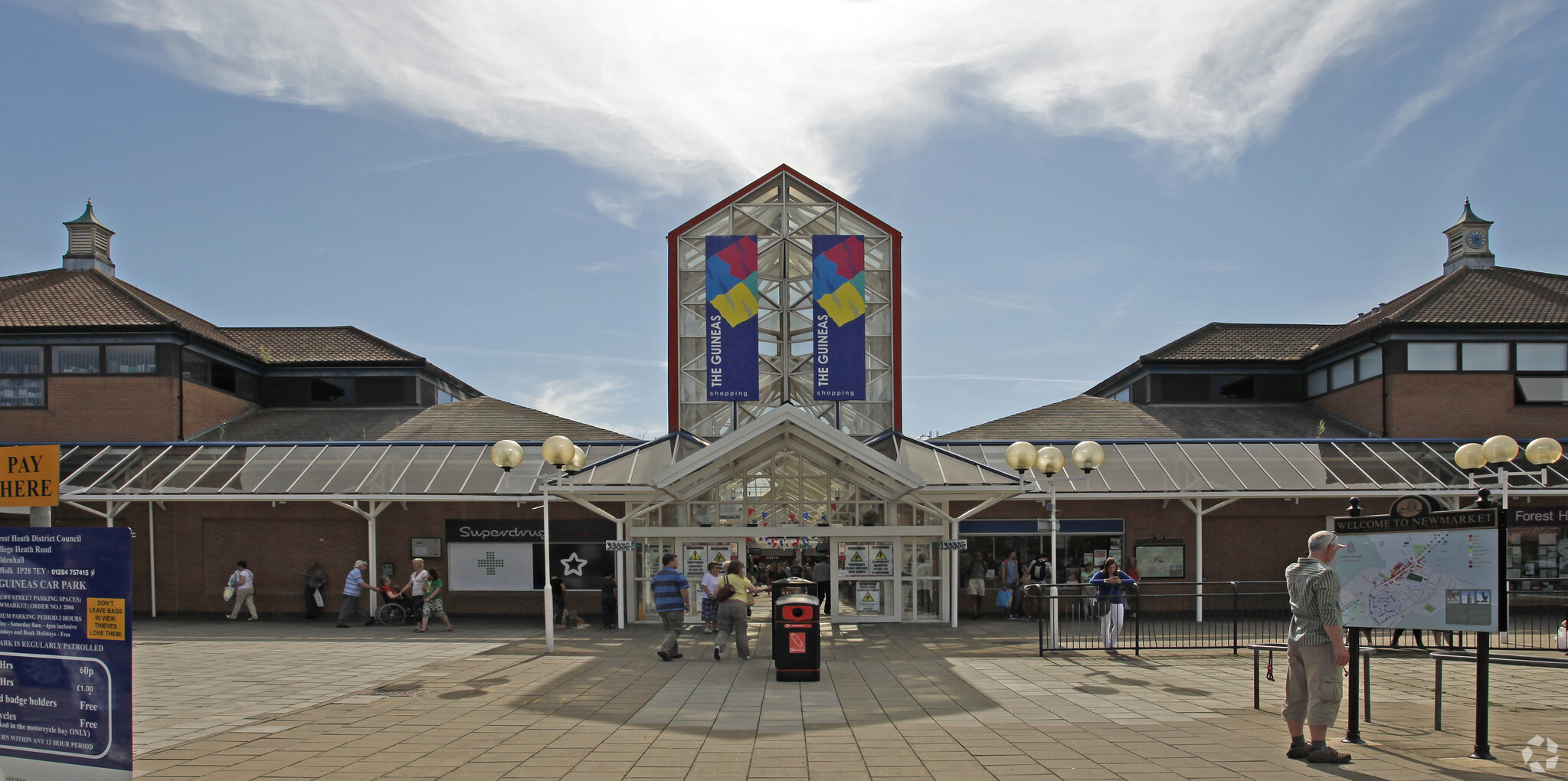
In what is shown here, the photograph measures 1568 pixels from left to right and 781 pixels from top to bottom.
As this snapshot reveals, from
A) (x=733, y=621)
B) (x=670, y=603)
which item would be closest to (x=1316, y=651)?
(x=733, y=621)

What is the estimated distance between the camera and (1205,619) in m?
19.5

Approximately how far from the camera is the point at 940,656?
14.1 meters

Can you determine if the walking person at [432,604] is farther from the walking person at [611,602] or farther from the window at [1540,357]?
the window at [1540,357]

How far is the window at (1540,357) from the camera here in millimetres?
23922

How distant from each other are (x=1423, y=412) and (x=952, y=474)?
14.0 meters

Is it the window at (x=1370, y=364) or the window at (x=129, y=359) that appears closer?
the window at (x=129, y=359)

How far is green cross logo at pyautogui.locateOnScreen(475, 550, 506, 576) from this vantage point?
20.6 metres

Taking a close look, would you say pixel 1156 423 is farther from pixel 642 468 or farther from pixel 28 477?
pixel 28 477

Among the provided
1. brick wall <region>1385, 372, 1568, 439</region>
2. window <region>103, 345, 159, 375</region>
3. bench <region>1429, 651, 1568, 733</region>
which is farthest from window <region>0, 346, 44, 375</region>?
brick wall <region>1385, 372, 1568, 439</region>

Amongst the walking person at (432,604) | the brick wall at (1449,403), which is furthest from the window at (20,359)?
the brick wall at (1449,403)

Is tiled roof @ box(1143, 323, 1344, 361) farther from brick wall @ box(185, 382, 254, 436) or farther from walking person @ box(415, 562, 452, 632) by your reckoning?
brick wall @ box(185, 382, 254, 436)

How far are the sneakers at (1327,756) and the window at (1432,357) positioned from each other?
2067 cm

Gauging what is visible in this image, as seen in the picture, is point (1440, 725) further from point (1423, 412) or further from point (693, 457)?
point (1423, 412)

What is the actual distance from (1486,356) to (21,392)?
119ft
